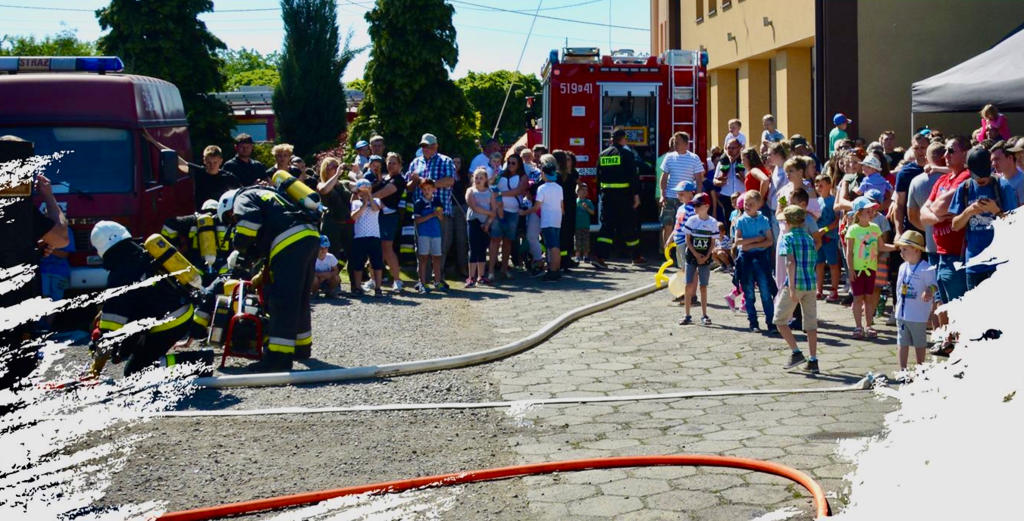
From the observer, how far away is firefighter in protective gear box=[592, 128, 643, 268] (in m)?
18.0

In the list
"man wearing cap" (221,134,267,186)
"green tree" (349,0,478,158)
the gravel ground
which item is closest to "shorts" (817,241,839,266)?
the gravel ground

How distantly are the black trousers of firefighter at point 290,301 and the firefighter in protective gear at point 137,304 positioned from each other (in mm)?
706

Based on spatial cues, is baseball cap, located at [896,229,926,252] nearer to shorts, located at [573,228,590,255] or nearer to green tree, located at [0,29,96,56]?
shorts, located at [573,228,590,255]

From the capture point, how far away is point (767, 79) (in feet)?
106

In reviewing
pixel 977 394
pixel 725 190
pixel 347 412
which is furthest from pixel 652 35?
pixel 977 394

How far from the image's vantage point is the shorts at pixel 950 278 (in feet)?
30.1

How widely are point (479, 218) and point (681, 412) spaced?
8.14 m

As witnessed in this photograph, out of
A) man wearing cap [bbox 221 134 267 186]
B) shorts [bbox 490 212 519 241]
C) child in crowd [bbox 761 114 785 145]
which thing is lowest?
shorts [bbox 490 212 519 241]

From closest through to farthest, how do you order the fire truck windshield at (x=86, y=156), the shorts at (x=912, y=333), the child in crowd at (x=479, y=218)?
the shorts at (x=912, y=333), the fire truck windshield at (x=86, y=156), the child in crowd at (x=479, y=218)

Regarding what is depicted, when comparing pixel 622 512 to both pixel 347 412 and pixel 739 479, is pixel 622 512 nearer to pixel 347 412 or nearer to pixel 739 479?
pixel 739 479

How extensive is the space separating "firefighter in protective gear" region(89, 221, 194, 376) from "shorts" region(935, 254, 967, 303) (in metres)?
5.94

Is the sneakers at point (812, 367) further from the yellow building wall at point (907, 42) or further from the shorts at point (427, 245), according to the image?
the yellow building wall at point (907, 42)

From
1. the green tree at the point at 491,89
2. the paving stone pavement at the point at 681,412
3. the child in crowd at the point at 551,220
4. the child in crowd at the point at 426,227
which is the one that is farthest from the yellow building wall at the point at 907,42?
the green tree at the point at 491,89

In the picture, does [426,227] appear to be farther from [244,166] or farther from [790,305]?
[790,305]
